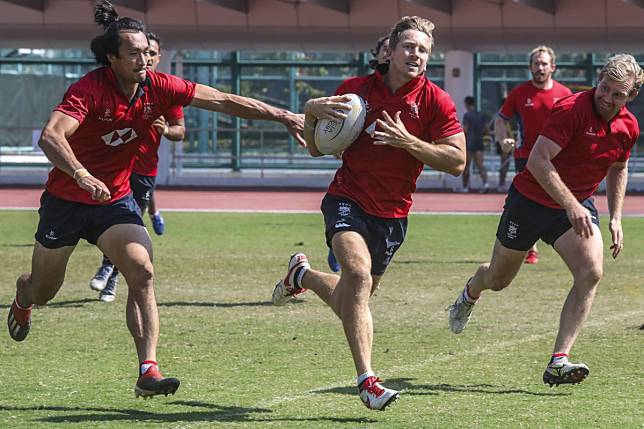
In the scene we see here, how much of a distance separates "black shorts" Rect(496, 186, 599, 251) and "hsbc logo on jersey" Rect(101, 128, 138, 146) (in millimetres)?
2439

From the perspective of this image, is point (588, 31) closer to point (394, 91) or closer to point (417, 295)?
point (417, 295)

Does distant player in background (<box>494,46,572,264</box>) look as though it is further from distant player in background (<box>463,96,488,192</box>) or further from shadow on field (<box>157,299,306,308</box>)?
distant player in background (<box>463,96,488,192</box>)

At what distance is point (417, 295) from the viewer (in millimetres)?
11992

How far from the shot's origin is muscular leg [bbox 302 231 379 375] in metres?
6.53

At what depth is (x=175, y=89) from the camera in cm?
727

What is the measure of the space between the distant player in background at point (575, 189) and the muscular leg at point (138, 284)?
2.25 meters

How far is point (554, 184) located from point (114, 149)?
8.33 ft

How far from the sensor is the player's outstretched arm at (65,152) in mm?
6535

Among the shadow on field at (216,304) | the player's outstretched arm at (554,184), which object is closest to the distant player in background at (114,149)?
the player's outstretched arm at (554,184)

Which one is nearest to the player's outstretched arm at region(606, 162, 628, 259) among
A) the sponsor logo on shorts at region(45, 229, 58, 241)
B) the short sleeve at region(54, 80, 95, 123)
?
the short sleeve at region(54, 80, 95, 123)

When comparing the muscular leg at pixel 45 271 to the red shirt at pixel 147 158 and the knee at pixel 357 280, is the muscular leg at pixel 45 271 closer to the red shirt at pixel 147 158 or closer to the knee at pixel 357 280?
the knee at pixel 357 280

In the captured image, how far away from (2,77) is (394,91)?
28.0m

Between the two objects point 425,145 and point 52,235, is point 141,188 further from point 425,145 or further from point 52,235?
point 425,145

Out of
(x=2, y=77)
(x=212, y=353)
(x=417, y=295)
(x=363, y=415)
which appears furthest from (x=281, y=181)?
(x=363, y=415)
